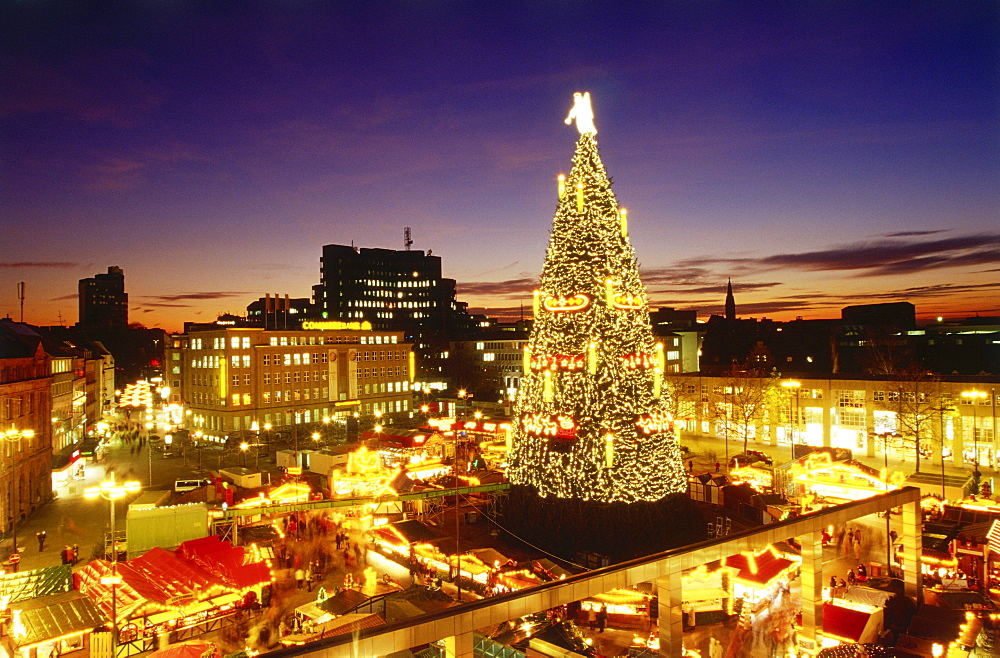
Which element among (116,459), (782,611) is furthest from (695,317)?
(782,611)

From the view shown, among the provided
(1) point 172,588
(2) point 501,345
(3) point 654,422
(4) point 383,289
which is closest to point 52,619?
(1) point 172,588

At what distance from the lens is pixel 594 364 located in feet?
67.7

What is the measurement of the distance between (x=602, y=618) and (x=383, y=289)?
4938 inches

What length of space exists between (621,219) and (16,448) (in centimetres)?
3082

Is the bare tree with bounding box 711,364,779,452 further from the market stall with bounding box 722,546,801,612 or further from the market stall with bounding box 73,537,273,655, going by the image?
the market stall with bounding box 73,537,273,655

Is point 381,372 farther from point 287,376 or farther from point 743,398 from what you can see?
point 743,398

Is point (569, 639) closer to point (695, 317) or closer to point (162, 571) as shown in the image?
point (162, 571)

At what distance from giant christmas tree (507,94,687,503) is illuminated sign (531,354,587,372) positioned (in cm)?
3

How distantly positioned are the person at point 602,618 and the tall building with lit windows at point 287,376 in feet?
139

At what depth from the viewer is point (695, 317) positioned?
144 metres

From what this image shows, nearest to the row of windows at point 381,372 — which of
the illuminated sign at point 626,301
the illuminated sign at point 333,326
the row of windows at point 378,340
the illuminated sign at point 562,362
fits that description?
the row of windows at point 378,340

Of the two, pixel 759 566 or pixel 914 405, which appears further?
pixel 914 405

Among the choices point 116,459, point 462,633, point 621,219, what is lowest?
point 116,459

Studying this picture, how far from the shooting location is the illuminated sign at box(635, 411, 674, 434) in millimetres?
20859
